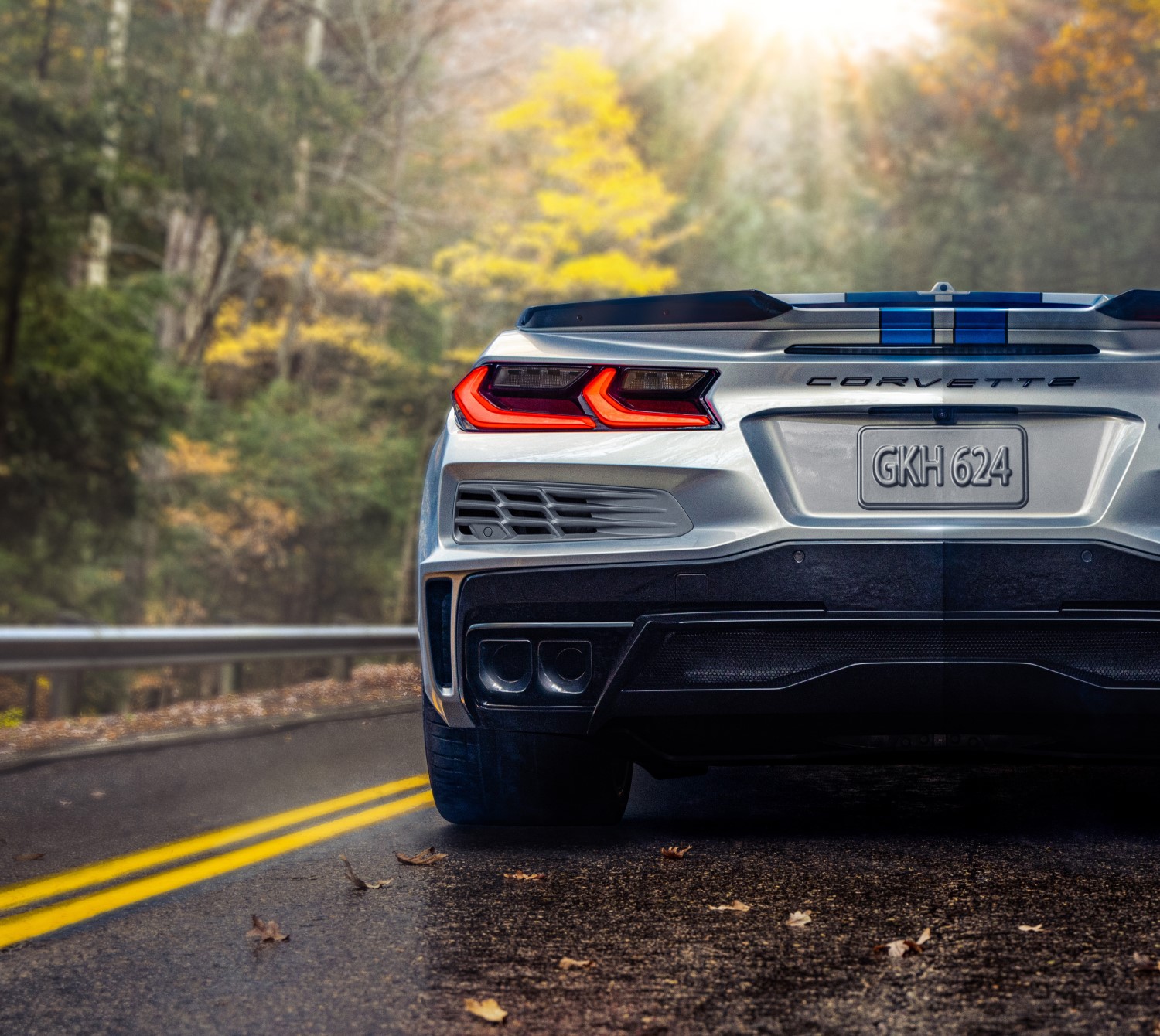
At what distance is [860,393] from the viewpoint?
145 inches

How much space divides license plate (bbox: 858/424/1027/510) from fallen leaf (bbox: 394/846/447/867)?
1501mm

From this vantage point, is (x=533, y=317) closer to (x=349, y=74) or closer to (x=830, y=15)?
(x=349, y=74)

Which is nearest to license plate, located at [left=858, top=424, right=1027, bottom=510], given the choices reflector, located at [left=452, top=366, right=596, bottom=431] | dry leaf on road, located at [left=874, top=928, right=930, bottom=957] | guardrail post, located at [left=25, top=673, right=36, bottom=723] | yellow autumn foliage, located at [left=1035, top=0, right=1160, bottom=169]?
reflector, located at [left=452, top=366, right=596, bottom=431]

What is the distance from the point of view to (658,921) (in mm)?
3301

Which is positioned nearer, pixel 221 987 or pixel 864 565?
pixel 221 987

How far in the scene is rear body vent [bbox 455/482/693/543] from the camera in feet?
12.1

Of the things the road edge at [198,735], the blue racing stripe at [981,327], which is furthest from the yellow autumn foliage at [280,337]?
the blue racing stripe at [981,327]

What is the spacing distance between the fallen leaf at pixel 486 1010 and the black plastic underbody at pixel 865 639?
114 centimetres

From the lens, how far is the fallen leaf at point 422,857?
4055 mm

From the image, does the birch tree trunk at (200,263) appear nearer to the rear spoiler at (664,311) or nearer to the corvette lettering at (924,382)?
the rear spoiler at (664,311)

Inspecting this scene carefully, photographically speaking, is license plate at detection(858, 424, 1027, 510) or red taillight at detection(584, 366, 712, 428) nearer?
license plate at detection(858, 424, 1027, 510)

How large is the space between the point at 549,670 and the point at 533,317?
94cm

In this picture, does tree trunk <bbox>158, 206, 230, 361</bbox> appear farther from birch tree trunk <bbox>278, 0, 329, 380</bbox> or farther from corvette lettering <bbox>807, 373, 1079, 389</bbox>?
corvette lettering <bbox>807, 373, 1079, 389</bbox>

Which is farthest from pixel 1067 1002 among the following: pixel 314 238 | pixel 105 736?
pixel 314 238
